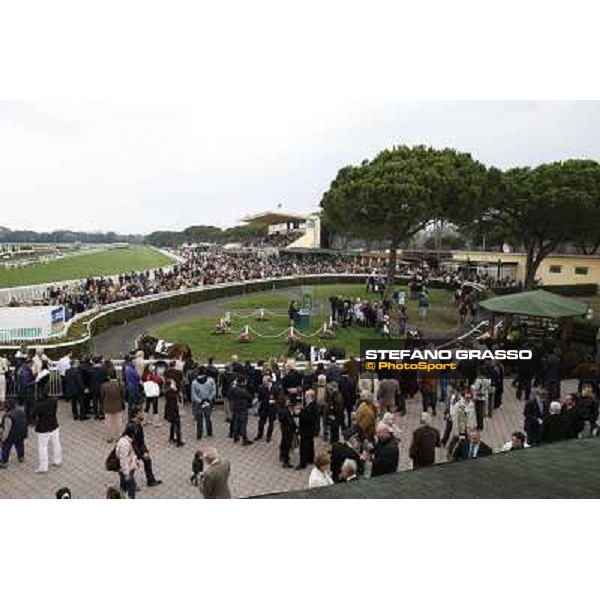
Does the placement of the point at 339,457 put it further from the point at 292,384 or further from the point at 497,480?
the point at 292,384

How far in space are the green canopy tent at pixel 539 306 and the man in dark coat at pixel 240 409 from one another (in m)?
6.93

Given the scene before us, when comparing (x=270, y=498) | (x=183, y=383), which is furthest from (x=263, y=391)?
(x=270, y=498)

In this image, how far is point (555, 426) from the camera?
8562 millimetres

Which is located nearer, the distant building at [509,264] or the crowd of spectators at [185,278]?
the crowd of spectators at [185,278]

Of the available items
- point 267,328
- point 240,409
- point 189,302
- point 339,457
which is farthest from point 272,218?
point 339,457

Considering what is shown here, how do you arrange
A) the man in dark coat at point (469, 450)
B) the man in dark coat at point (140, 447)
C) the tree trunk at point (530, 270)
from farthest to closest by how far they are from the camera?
the tree trunk at point (530, 270) → the man in dark coat at point (469, 450) → the man in dark coat at point (140, 447)

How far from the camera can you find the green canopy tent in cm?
1342

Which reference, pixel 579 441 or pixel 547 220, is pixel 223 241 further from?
pixel 579 441

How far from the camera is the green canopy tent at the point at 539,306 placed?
44.0ft

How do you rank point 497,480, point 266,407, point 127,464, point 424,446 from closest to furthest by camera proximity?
1. point 127,464
2. point 497,480
3. point 424,446
4. point 266,407

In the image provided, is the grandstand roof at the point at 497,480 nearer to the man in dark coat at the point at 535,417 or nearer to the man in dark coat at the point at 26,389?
the man in dark coat at the point at 535,417

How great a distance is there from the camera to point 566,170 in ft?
83.2

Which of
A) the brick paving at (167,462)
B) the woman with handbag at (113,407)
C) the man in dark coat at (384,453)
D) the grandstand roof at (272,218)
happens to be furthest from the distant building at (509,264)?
the man in dark coat at (384,453)

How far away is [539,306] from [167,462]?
29.5ft
